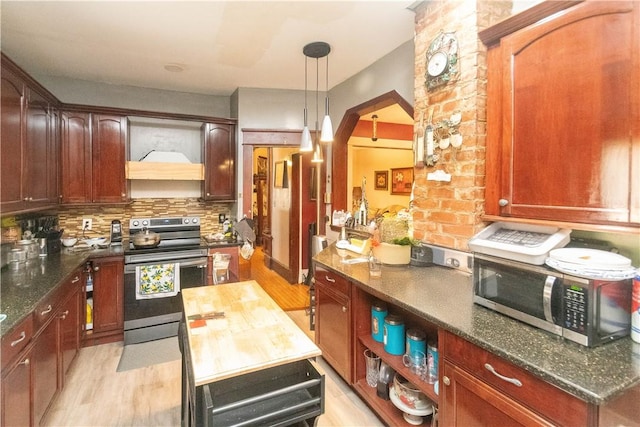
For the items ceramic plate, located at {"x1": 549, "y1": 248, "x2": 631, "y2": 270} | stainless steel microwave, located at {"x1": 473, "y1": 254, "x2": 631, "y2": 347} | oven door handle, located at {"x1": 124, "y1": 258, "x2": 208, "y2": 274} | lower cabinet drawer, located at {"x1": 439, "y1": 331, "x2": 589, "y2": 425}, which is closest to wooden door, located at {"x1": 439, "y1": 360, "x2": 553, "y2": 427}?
lower cabinet drawer, located at {"x1": 439, "y1": 331, "x2": 589, "y2": 425}

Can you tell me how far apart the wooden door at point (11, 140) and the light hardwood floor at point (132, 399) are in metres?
1.41

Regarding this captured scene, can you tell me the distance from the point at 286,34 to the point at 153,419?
2931 mm

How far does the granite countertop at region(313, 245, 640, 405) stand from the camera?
102 cm

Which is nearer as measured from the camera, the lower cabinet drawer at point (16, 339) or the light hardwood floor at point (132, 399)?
the lower cabinet drawer at point (16, 339)

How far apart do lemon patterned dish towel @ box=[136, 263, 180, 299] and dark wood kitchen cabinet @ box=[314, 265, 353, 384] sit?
1.59 m

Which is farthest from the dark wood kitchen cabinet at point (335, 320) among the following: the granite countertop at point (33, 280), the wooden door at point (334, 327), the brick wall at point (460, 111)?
the granite countertop at point (33, 280)

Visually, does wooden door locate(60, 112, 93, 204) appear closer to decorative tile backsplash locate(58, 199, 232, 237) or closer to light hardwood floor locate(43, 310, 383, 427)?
decorative tile backsplash locate(58, 199, 232, 237)

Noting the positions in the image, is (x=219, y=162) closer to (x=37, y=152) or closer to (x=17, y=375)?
(x=37, y=152)

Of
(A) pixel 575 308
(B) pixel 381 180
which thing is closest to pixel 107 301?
(A) pixel 575 308

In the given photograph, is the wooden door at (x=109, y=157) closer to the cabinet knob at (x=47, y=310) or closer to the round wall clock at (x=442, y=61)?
the cabinet knob at (x=47, y=310)

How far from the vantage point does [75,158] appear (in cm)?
333

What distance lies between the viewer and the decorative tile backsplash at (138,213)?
Result: 11.9ft

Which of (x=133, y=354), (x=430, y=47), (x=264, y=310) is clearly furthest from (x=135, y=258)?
(x=430, y=47)

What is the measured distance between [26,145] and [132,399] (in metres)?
2.04
